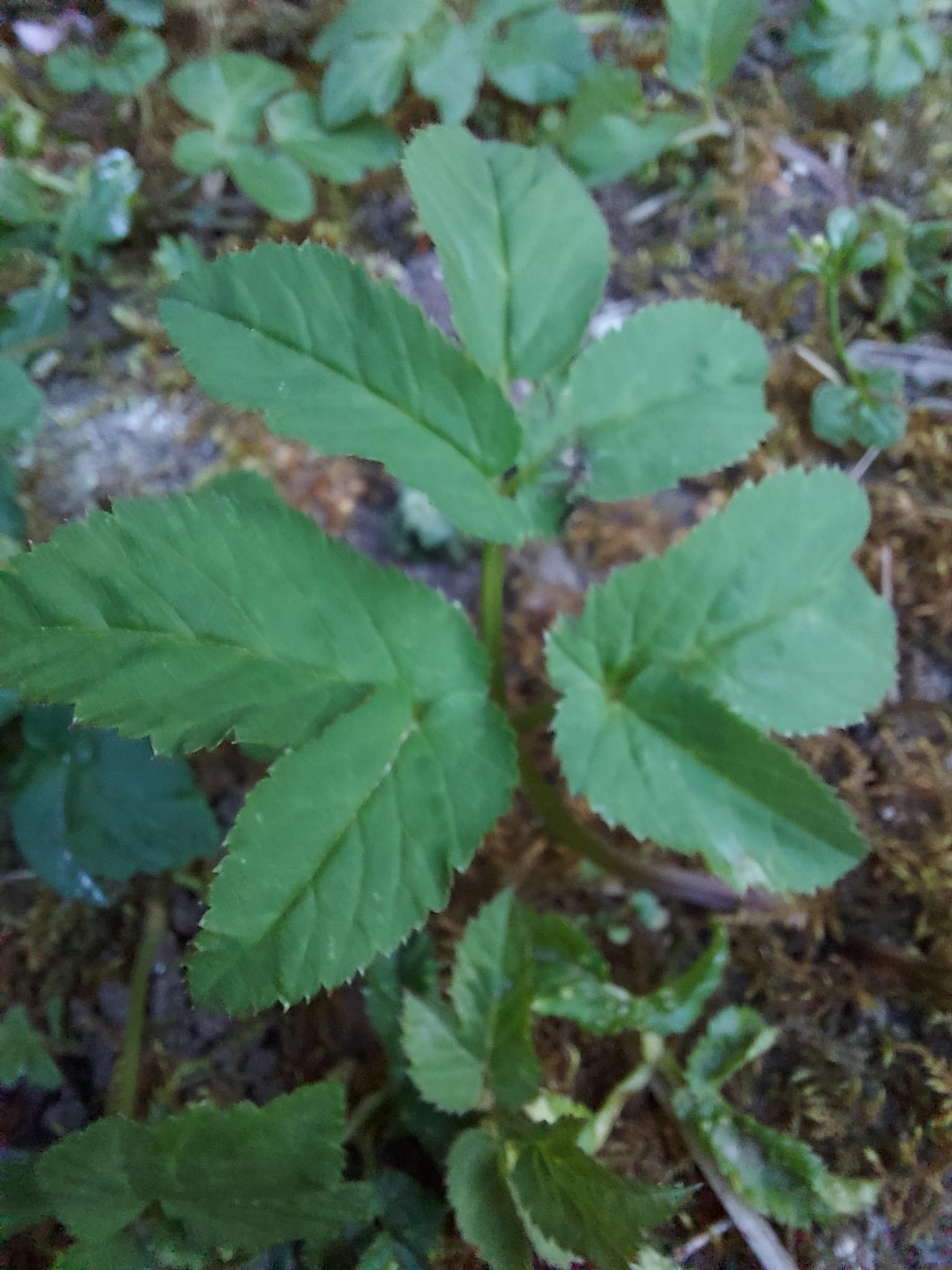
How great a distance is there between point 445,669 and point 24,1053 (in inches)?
36.5

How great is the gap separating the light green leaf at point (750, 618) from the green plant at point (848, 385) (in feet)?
1.80

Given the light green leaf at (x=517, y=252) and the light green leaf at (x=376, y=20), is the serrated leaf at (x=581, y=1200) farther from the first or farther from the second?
the light green leaf at (x=376, y=20)

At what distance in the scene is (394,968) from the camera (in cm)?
139

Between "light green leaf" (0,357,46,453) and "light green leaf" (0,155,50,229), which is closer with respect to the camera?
"light green leaf" (0,357,46,453)

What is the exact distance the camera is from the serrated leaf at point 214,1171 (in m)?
1.06

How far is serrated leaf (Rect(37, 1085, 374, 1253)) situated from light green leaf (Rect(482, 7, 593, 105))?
1891 mm

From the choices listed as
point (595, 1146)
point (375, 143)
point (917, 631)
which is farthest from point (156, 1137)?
point (375, 143)

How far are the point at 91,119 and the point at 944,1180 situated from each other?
2641mm

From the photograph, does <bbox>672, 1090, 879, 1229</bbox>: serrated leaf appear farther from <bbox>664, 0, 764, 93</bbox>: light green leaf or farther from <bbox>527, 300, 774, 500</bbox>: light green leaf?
<bbox>664, 0, 764, 93</bbox>: light green leaf

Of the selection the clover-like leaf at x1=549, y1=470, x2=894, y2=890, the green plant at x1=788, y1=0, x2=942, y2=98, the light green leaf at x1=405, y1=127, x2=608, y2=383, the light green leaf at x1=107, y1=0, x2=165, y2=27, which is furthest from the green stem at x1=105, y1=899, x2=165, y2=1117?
the green plant at x1=788, y1=0, x2=942, y2=98

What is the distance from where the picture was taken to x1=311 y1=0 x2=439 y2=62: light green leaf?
1.78 meters

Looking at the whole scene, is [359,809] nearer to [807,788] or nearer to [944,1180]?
[807,788]

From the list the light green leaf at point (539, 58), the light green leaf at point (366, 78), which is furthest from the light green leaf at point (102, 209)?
the light green leaf at point (539, 58)

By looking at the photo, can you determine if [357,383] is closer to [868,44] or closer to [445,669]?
[445,669]
